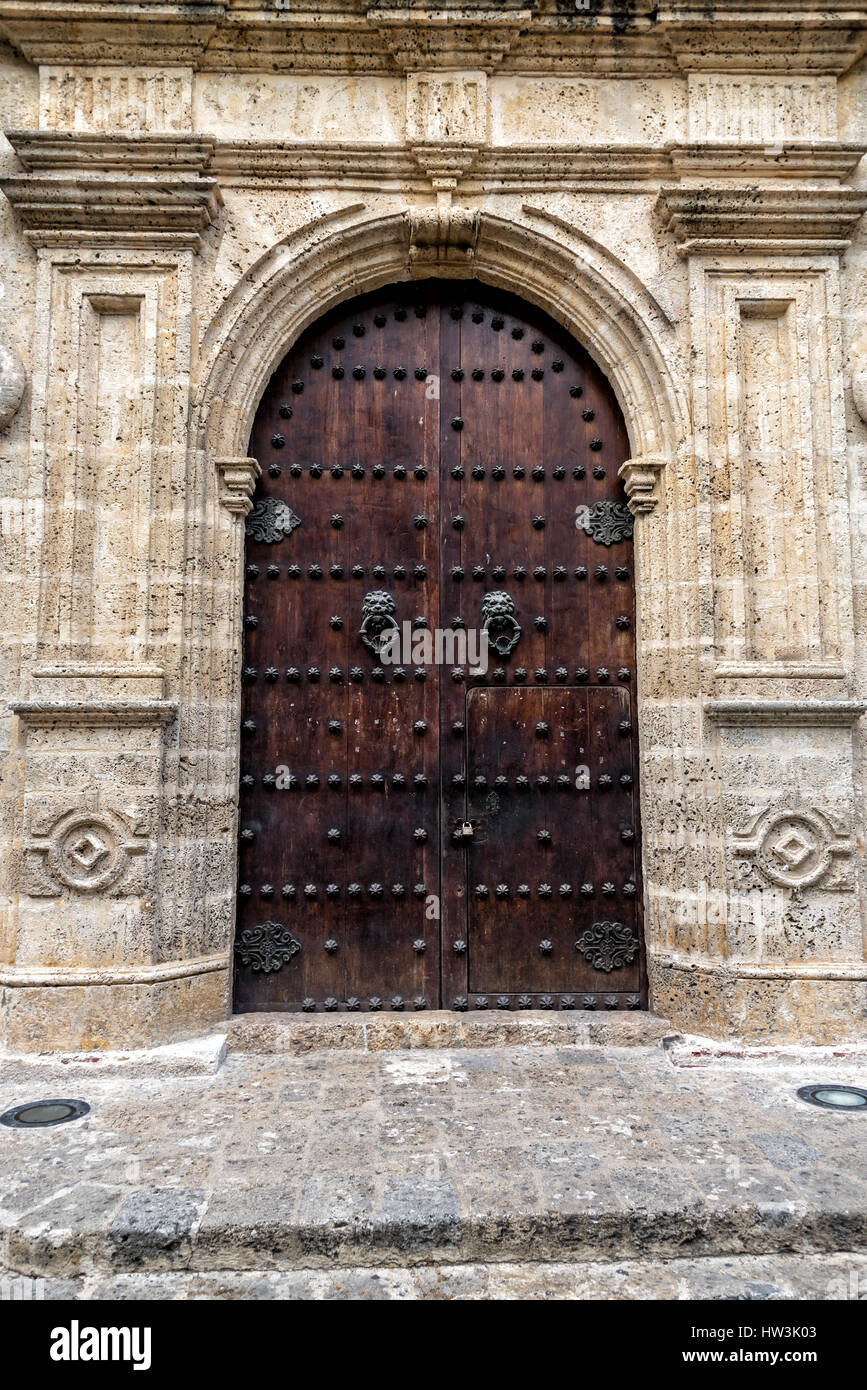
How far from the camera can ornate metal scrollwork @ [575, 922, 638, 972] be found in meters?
3.86

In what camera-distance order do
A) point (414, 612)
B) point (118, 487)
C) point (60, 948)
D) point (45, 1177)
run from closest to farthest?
point (45, 1177) < point (60, 948) < point (118, 487) < point (414, 612)

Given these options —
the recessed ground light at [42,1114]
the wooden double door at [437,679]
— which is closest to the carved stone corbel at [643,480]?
the wooden double door at [437,679]

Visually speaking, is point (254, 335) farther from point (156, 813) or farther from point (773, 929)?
point (773, 929)

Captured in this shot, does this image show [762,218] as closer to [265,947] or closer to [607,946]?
[607,946]

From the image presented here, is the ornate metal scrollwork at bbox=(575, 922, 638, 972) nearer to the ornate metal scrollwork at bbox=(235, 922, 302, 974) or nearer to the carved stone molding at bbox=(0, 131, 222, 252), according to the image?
the ornate metal scrollwork at bbox=(235, 922, 302, 974)

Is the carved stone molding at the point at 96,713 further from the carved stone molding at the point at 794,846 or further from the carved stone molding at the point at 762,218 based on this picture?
the carved stone molding at the point at 762,218

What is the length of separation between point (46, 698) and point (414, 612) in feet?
5.11

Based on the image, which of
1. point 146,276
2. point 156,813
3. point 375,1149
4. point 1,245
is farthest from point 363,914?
point 1,245

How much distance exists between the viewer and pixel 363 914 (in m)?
3.85

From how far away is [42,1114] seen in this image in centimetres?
297

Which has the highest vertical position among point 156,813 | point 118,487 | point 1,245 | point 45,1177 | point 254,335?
point 1,245

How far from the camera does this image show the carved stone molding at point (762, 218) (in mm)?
3799

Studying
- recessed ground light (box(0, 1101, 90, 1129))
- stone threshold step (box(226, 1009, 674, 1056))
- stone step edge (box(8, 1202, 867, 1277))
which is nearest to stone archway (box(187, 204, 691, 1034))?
stone threshold step (box(226, 1009, 674, 1056))

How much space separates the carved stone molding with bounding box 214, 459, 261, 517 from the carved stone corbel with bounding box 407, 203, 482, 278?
48.2 inches
